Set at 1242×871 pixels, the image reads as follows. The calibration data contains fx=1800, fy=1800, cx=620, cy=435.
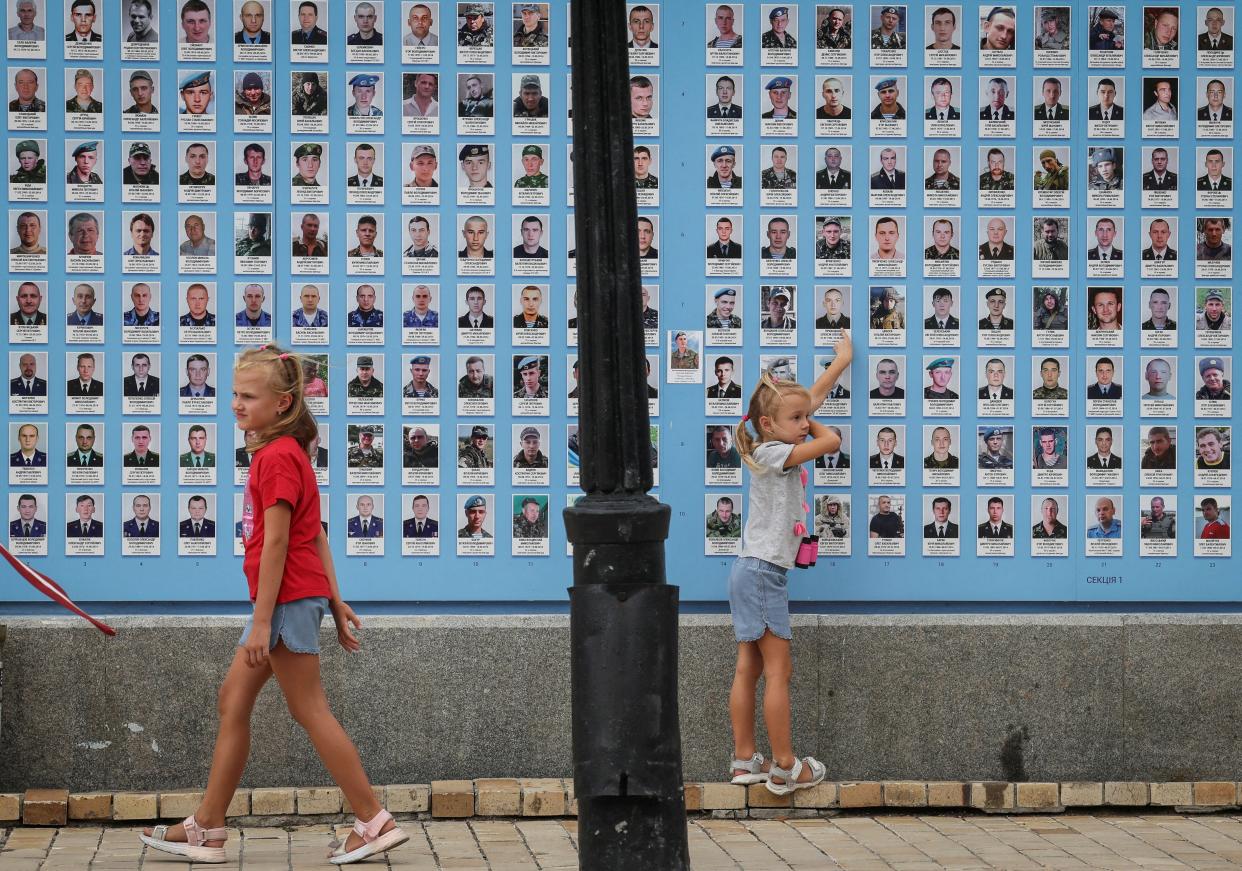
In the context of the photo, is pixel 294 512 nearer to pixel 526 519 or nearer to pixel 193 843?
pixel 193 843

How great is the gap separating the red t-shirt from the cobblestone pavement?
1.06 metres

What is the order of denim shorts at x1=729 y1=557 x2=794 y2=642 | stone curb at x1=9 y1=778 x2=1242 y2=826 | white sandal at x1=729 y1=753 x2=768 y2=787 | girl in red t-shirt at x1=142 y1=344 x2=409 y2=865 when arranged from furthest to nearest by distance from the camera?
white sandal at x1=729 y1=753 x2=768 y2=787 → denim shorts at x1=729 y1=557 x2=794 y2=642 → stone curb at x1=9 y1=778 x2=1242 y2=826 → girl in red t-shirt at x1=142 y1=344 x2=409 y2=865

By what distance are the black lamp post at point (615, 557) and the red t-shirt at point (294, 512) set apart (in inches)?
80.3

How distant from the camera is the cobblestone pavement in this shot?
685 centimetres

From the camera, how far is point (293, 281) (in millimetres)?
7969

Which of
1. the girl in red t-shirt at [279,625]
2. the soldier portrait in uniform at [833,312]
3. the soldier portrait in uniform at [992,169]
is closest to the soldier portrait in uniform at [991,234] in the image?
the soldier portrait in uniform at [992,169]

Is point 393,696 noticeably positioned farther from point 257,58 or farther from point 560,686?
point 257,58

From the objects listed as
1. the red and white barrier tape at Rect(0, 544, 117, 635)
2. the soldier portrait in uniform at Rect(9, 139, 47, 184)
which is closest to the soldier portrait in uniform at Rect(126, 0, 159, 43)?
the soldier portrait in uniform at Rect(9, 139, 47, 184)

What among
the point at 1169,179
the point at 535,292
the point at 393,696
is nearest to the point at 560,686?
the point at 393,696

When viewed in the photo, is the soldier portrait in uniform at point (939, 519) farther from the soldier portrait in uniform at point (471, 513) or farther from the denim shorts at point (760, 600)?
the soldier portrait in uniform at point (471, 513)

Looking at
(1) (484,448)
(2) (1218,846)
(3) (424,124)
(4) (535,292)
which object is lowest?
(2) (1218,846)

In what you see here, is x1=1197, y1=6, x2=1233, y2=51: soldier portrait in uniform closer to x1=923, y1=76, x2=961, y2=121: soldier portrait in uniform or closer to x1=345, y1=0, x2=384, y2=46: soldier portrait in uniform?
x1=923, y1=76, x2=961, y2=121: soldier portrait in uniform

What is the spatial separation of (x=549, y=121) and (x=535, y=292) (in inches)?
30.0

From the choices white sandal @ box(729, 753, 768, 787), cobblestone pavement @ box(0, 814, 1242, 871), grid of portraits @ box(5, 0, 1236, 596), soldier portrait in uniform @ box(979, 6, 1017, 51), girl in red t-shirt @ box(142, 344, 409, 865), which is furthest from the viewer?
soldier portrait in uniform @ box(979, 6, 1017, 51)
